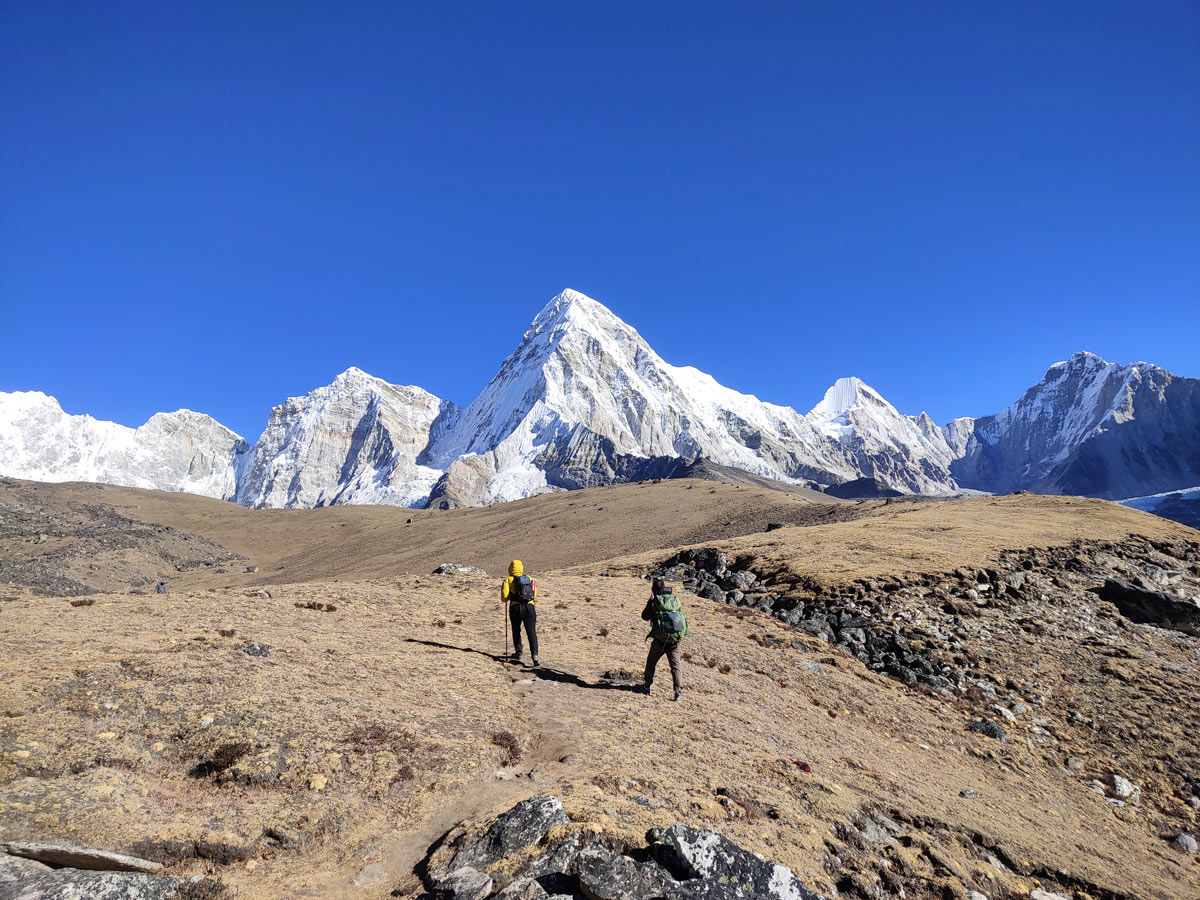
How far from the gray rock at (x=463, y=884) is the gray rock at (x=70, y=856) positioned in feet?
8.79

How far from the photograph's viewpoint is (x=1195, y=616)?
22.6 metres

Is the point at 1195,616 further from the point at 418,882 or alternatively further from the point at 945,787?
the point at 418,882

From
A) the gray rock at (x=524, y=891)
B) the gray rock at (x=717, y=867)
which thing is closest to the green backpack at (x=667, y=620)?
the gray rock at (x=717, y=867)

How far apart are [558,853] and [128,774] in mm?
5384

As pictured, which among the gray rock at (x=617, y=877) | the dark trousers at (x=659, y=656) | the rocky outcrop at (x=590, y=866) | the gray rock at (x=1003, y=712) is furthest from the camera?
the gray rock at (x=1003, y=712)

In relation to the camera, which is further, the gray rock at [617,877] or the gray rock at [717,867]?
the gray rock at [717,867]

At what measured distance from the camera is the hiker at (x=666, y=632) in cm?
1323

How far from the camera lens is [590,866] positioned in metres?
5.64

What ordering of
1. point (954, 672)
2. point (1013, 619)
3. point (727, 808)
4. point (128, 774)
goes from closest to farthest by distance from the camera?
point (128, 774), point (727, 808), point (954, 672), point (1013, 619)

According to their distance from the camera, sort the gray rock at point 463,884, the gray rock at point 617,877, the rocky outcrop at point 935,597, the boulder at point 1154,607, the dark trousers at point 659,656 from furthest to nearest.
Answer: the boulder at point 1154,607 < the rocky outcrop at point 935,597 < the dark trousers at point 659,656 < the gray rock at point 463,884 < the gray rock at point 617,877

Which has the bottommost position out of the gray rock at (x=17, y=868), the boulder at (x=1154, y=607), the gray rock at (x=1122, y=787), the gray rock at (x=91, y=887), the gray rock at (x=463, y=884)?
the gray rock at (x=1122, y=787)

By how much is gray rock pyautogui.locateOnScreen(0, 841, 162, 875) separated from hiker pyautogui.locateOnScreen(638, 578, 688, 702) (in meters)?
9.13

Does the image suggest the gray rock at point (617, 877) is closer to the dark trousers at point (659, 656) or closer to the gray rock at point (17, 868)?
the gray rock at point (17, 868)

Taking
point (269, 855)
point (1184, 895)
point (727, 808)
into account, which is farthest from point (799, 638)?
point (269, 855)
